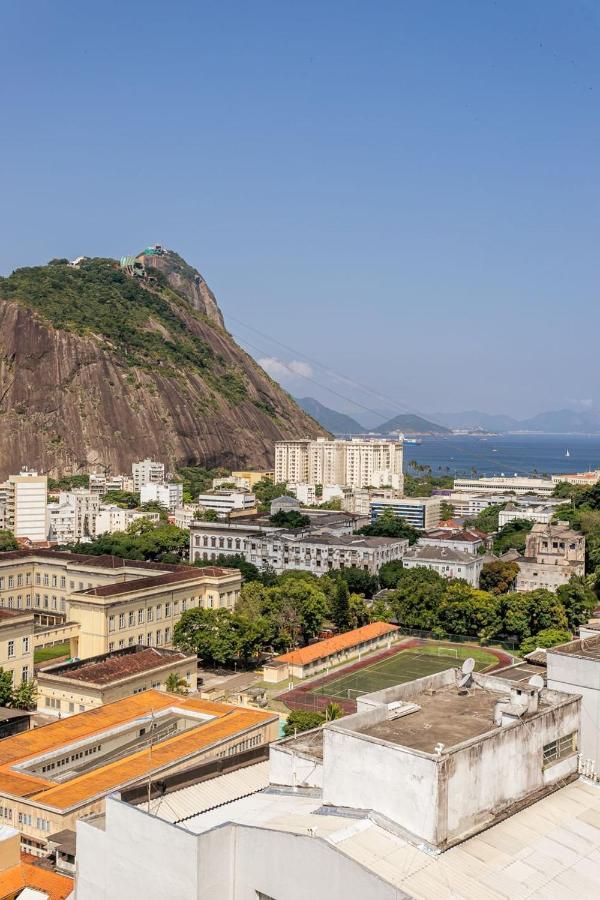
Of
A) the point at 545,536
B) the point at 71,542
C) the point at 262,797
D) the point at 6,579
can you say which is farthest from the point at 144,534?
the point at 262,797

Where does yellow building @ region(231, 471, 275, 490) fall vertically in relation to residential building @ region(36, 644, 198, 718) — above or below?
above

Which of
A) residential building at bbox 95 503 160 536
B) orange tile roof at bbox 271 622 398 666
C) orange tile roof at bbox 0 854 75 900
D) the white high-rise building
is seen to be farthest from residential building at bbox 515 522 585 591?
the white high-rise building

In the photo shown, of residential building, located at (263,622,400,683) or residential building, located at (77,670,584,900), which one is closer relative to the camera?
residential building, located at (77,670,584,900)

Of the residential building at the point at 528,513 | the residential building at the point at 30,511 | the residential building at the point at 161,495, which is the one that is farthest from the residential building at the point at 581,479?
the residential building at the point at 30,511

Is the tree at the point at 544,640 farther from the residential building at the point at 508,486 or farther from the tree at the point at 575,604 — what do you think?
the residential building at the point at 508,486

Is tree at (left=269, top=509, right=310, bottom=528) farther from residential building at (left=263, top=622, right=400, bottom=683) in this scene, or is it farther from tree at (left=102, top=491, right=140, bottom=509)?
residential building at (left=263, top=622, right=400, bottom=683)

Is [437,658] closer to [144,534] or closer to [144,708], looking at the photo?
[144,708]
